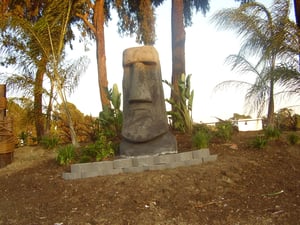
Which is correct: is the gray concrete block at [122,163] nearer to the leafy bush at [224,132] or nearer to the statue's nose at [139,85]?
the statue's nose at [139,85]

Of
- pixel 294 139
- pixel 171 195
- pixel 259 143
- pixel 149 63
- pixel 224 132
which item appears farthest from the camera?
pixel 224 132

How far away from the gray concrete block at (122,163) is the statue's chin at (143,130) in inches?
13.9

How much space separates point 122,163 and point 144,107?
93cm

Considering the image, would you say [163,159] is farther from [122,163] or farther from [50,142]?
[50,142]

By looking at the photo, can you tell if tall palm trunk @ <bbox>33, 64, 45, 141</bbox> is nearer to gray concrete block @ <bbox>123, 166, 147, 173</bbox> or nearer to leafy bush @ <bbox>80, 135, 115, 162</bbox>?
leafy bush @ <bbox>80, 135, 115, 162</bbox>

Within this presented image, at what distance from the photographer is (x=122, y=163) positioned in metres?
5.16

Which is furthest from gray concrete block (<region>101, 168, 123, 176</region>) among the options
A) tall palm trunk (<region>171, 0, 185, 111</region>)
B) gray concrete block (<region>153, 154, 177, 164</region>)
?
tall palm trunk (<region>171, 0, 185, 111</region>)

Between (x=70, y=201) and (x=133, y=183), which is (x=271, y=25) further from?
(x=70, y=201)

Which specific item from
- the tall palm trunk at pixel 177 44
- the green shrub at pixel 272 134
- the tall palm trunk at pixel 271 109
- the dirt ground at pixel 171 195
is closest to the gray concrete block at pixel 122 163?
the dirt ground at pixel 171 195

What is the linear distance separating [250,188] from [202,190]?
590mm

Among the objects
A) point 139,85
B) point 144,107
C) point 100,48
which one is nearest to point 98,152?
point 144,107

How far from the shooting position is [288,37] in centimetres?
669

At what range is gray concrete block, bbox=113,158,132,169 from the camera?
16.9ft

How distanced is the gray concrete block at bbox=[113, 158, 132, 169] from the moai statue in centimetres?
26
